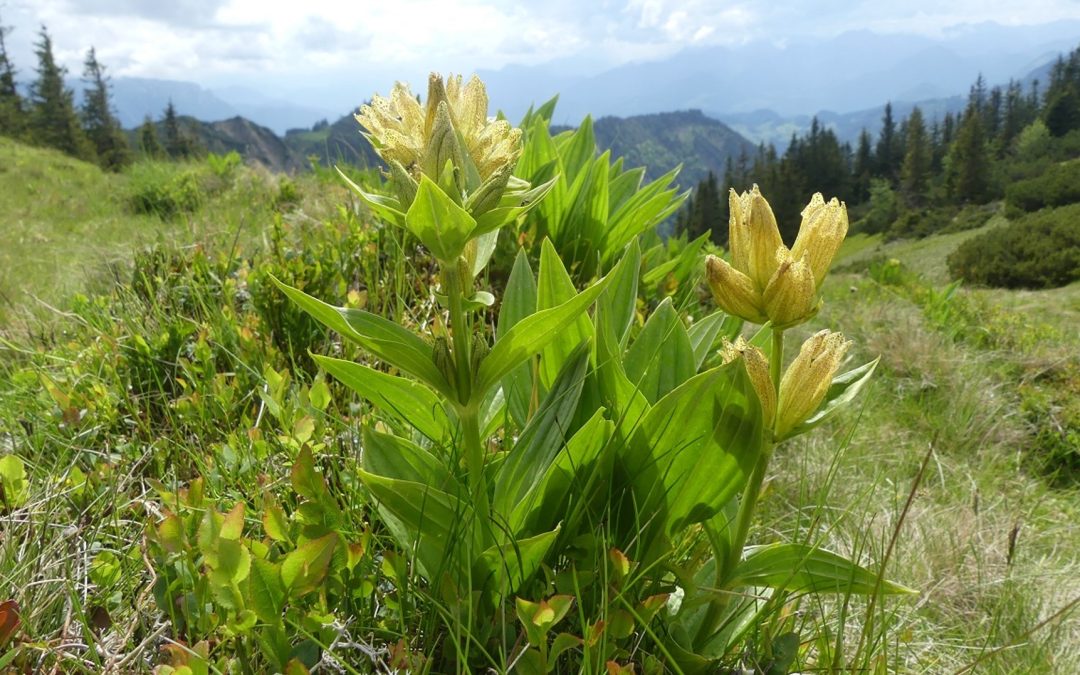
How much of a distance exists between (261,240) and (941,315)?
6.55m

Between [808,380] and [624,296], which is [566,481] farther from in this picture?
[624,296]

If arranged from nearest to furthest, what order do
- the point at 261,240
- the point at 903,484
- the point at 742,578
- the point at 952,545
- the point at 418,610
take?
the point at 742,578 → the point at 418,610 → the point at 952,545 → the point at 903,484 → the point at 261,240

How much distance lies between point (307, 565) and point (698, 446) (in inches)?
32.3

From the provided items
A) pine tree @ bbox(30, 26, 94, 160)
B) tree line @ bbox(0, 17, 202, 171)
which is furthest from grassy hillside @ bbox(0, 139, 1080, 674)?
pine tree @ bbox(30, 26, 94, 160)

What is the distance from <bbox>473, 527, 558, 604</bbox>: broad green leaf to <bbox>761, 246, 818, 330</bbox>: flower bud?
1.97 feet

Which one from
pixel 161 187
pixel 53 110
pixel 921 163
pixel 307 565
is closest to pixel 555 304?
pixel 307 565

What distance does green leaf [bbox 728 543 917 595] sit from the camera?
1.46 meters

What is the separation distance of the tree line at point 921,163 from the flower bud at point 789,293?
7499 centimetres

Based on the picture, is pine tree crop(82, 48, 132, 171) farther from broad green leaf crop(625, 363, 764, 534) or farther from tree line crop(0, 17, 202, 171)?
broad green leaf crop(625, 363, 764, 534)

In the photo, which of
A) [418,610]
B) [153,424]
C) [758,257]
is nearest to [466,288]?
[758,257]

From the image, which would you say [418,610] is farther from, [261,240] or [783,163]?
[783,163]

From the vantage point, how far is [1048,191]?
5659 cm

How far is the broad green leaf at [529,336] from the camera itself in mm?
1256

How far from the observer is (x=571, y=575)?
1.55 meters
